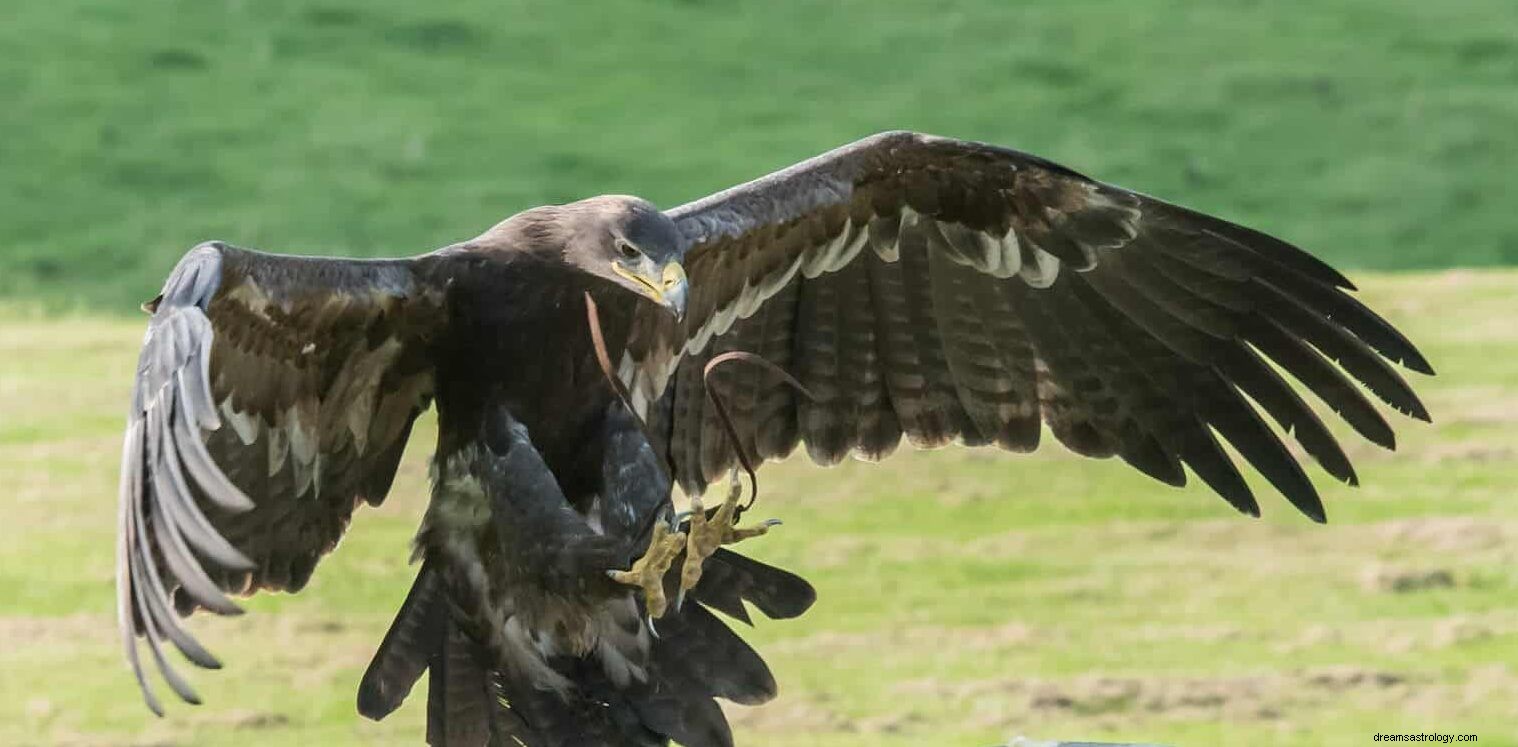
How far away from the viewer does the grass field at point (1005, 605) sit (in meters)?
8.95

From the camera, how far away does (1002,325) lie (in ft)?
24.4

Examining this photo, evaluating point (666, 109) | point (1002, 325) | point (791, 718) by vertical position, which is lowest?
point (791, 718)

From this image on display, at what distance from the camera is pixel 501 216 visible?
15.6 metres

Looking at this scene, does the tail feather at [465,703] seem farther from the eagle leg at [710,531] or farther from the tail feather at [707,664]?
the eagle leg at [710,531]

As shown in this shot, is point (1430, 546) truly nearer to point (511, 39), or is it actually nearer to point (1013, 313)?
point (1013, 313)

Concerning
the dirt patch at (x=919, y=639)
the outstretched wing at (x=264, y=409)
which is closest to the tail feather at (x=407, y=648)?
the outstretched wing at (x=264, y=409)

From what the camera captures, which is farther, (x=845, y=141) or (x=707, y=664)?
(x=845, y=141)

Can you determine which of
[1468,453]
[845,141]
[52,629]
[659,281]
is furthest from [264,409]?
[845,141]

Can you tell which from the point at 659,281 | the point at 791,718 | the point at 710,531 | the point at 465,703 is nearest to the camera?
the point at 710,531

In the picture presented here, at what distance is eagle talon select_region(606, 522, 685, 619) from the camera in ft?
18.8

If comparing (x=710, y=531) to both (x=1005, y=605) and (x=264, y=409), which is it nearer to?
(x=264, y=409)

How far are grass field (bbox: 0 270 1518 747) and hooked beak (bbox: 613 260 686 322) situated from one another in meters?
3.10

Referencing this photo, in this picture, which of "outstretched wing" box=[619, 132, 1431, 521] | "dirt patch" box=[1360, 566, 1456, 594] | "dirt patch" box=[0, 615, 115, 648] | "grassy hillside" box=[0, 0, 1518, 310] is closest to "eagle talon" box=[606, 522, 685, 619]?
"outstretched wing" box=[619, 132, 1431, 521]

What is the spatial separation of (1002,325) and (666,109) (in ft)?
33.5
